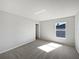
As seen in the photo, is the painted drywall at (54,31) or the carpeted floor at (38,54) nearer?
the carpeted floor at (38,54)

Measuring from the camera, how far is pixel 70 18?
4145mm

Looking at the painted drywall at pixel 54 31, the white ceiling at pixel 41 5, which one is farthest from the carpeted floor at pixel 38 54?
the white ceiling at pixel 41 5

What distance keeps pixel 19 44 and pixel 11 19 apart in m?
1.78

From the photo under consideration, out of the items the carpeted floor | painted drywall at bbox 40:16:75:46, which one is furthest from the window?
the carpeted floor

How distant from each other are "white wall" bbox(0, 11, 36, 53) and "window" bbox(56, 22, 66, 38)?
281 cm

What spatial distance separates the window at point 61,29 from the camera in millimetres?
4661

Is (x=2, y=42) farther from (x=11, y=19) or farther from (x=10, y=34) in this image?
(x=11, y=19)

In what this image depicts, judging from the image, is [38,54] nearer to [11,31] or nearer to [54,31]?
[11,31]

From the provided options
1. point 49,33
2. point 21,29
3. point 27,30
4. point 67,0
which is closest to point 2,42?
point 21,29

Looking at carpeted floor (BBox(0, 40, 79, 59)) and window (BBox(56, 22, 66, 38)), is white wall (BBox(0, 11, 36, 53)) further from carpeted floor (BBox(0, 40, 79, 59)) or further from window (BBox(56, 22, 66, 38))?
window (BBox(56, 22, 66, 38))

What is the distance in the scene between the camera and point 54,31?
5.23 metres

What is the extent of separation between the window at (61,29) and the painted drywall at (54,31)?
26cm

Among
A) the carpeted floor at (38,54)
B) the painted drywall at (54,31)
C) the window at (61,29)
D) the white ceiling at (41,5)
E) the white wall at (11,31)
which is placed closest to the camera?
the white ceiling at (41,5)

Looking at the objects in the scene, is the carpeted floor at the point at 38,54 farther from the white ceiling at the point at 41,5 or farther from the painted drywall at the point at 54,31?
the white ceiling at the point at 41,5
